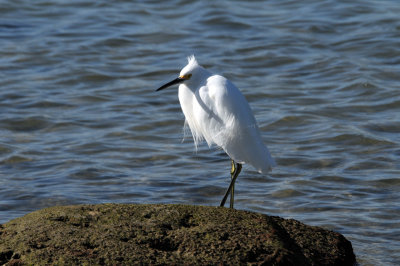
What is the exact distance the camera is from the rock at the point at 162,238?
327 centimetres

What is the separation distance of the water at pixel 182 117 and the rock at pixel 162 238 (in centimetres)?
89

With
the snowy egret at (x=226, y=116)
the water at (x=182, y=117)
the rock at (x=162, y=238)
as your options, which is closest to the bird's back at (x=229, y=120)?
the snowy egret at (x=226, y=116)

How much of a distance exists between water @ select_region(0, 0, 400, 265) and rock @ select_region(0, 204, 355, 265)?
2.93 ft

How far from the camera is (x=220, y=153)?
6.87m

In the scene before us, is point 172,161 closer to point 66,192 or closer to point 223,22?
point 66,192

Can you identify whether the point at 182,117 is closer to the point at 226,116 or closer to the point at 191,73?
the point at 191,73

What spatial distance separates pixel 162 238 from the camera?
3.44 metres

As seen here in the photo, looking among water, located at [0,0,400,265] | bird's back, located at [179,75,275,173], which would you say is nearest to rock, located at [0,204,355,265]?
bird's back, located at [179,75,275,173]

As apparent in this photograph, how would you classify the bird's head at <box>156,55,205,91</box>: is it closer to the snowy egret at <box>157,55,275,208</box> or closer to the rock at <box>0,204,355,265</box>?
the snowy egret at <box>157,55,275,208</box>

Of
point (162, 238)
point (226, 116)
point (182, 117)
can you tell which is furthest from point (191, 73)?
point (182, 117)

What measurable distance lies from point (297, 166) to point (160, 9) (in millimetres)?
6359

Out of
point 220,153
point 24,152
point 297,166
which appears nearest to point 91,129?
point 24,152

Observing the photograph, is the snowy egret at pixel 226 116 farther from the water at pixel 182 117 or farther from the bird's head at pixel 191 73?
the water at pixel 182 117

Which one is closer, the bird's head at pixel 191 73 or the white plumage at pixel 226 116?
the white plumage at pixel 226 116
